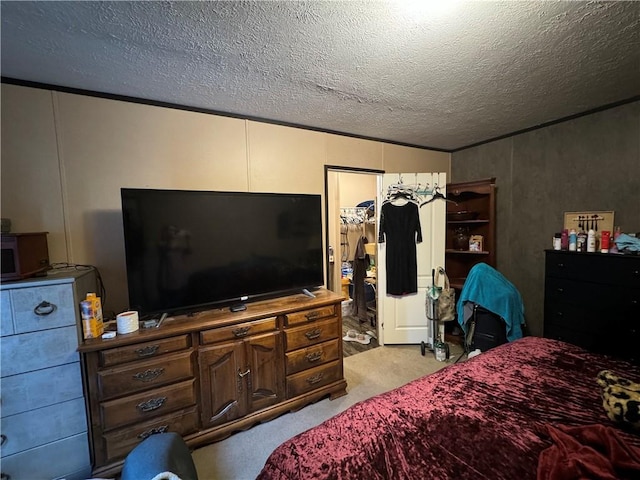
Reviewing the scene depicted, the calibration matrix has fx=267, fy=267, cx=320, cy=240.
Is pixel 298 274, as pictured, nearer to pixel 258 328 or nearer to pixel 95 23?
pixel 258 328

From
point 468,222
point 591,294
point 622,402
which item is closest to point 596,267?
point 591,294

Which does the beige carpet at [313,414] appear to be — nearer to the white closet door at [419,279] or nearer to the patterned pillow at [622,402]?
the white closet door at [419,279]

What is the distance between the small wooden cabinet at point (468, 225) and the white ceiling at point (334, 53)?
105 cm

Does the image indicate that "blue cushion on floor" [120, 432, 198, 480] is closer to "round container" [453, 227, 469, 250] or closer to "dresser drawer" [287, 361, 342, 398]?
"dresser drawer" [287, 361, 342, 398]

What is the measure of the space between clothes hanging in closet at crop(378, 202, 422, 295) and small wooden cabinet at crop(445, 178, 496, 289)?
1.97ft

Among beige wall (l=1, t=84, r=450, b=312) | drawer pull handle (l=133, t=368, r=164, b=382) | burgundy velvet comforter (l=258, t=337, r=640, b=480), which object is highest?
beige wall (l=1, t=84, r=450, b=312)

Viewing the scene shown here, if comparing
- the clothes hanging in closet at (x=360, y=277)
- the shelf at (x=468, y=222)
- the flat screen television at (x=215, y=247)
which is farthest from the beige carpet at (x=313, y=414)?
the shelf at (x=468, y=222)

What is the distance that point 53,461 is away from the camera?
152cm

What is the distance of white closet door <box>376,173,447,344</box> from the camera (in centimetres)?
326

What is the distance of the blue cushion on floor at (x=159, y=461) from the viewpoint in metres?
1.11

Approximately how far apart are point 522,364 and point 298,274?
1.68 meters

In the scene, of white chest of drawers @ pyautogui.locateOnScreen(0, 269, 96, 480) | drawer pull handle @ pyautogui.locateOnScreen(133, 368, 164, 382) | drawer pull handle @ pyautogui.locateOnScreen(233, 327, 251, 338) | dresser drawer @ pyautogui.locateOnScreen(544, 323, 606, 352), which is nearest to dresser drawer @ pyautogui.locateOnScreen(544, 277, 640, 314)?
dresser drawer @ pyautogui.locateOnScreen(544, 323, 606, 352)

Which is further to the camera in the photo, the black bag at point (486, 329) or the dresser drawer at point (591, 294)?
the black bag at point (486, 329)

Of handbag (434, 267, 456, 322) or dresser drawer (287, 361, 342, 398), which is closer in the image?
dresser drawer (287, 361, 342, 398)
